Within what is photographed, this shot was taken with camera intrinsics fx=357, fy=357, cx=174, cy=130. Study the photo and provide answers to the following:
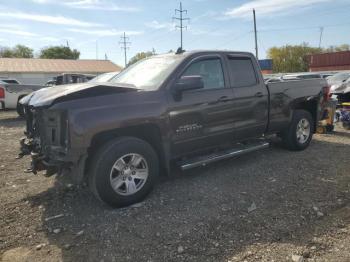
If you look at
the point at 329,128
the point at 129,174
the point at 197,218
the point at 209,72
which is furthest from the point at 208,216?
the point at 329,128

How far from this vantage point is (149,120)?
4395mm

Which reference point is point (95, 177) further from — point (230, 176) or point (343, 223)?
point (343, 223)

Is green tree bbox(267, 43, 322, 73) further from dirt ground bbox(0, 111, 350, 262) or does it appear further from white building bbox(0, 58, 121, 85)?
dirt ground bbox(0, 111, 350, 262)

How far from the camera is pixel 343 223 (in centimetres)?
393

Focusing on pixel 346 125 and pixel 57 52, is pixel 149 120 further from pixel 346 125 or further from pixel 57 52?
pixel 57 52

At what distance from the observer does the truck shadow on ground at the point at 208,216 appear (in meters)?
3.46

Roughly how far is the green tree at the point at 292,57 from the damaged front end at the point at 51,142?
7583 centimetres

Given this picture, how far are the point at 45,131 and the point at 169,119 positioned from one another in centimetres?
152

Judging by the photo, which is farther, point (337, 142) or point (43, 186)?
point (337, 142)

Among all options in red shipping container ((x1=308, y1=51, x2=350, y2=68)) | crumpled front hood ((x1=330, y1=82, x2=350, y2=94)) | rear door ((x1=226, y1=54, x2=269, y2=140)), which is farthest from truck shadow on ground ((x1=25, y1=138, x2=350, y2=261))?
red shipping container ((x1=308, y1=51, x2=350, y2=68))

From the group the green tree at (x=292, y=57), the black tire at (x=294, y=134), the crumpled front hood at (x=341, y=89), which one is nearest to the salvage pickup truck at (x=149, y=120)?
the black tire at (x=294, y=134)

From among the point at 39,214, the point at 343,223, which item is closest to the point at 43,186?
the point at 39,214

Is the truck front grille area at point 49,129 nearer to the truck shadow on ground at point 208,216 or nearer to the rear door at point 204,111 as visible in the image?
the truck shadow on ground at point 208,216

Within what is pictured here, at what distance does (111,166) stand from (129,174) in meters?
0.32
